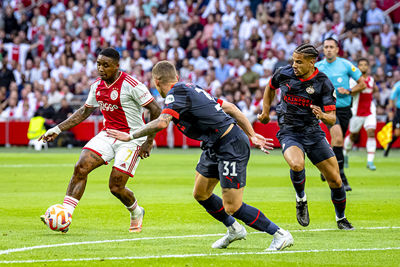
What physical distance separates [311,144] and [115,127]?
2.50 meters

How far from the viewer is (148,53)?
31.6m

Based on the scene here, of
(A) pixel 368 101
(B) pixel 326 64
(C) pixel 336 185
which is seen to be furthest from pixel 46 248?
(A) pixel 368 101

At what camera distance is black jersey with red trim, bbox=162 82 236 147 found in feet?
24.9

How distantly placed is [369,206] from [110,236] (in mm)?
4880

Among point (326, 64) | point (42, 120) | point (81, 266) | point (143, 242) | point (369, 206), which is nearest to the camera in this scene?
point (81, 266)

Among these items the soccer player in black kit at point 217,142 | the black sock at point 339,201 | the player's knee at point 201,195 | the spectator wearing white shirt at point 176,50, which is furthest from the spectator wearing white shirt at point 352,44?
the player's knee at point 201,195

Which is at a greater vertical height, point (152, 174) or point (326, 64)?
point (326, 64)

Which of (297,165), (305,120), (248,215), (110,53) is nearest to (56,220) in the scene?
(110,53)

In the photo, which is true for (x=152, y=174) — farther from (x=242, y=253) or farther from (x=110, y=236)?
(x=242, y=253)

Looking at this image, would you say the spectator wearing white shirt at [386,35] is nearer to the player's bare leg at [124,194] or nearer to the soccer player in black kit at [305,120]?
the soccer player in black kit at [305,120]

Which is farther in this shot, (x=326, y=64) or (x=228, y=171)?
(x=326, y=64)

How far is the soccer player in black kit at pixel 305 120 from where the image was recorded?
9531 mm

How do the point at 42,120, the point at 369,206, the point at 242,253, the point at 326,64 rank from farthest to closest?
the point at 42,120, the point at 326,64, the point at 369,206, the point at 242,253

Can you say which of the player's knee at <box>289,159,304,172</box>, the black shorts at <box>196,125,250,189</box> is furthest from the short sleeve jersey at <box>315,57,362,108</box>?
the black shorts at <box>196,125,250,189</box>
